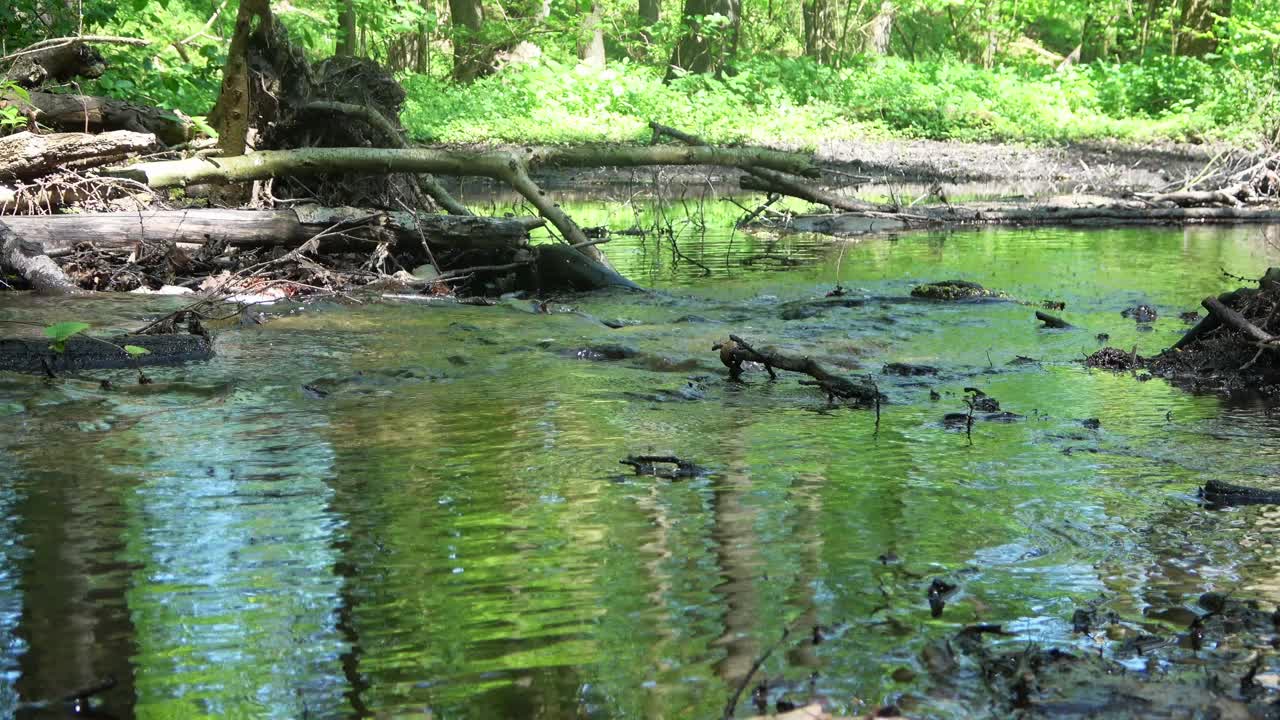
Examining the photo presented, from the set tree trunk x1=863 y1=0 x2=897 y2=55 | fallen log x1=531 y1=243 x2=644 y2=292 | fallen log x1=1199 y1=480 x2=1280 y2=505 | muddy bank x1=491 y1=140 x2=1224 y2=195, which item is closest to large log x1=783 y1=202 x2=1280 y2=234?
muddy bank x1=491 y1=140 x2=1224 y2=195

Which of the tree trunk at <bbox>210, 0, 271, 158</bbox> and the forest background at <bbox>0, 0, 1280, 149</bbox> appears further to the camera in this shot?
the forest background at <bbox>0, 0, 1280, 149</bbox>

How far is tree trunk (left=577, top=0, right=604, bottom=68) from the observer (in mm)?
31906

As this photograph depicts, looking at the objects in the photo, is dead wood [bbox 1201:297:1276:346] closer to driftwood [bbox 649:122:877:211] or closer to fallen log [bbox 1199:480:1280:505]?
fallen log [bbox 1199:480:1280:505]

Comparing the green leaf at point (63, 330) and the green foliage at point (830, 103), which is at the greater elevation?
the green foliage at point (830, 103)

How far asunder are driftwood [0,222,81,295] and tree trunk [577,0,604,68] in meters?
21.8

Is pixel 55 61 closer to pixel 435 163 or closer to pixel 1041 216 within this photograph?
pixel 435 163

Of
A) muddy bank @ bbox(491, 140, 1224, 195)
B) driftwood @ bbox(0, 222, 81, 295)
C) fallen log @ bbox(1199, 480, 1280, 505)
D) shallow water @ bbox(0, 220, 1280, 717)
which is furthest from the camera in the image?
muddy bank @ bbox(491, 140, 1224, 195)

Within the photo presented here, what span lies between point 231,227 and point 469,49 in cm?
2272

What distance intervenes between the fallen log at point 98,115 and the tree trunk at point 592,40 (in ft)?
64.3

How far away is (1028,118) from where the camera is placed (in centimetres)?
2741

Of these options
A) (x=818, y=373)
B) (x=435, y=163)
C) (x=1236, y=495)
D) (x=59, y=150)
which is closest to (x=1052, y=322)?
(x=818, y=373)

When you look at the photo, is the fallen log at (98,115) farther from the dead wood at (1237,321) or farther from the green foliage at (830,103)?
the green foliage at (830,103)

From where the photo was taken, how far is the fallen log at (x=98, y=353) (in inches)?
268

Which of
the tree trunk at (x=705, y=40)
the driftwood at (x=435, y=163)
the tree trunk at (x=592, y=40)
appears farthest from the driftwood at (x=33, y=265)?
the tree trunk at (x=705, y=40)
